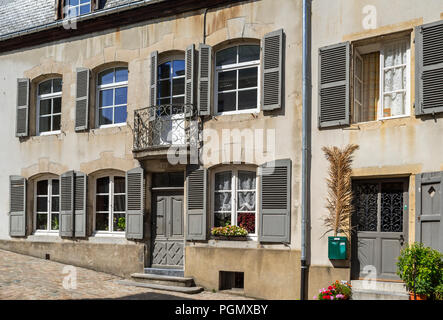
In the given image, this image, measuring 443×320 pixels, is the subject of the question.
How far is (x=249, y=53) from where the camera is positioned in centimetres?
1177

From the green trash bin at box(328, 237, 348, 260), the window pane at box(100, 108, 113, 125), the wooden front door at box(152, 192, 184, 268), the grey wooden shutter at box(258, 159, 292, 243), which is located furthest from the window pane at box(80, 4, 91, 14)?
the green trash bin at box(328, 237, 348, 260)

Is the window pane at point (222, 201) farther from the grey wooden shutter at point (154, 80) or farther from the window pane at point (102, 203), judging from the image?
Answer: the window pane at point (102, 203)

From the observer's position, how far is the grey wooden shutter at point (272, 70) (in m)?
11.0

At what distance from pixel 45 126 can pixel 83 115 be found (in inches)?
69.7

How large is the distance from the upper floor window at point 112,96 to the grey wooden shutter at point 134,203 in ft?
5.05

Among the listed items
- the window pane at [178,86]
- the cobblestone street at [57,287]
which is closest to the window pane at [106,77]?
the window pane at [178,86]

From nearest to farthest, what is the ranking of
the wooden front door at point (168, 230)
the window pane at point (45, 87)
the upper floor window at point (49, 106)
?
the wooden front door at point (168, 230)
the upper floor window at point (49, 106)
the window pane at point (45, 87)

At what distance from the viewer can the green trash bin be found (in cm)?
985

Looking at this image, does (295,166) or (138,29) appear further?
(138,29)

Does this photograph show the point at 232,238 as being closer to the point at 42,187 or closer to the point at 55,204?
the point at 55,204

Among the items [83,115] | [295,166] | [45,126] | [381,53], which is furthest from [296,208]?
[45,126]

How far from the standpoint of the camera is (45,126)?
48.9 feet

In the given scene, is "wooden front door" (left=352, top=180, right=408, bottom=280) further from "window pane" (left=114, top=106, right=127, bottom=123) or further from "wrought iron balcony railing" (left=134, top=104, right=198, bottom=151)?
"window pane" (left=114, top=106, right=127, bottom=123)
